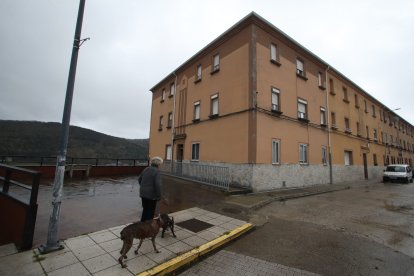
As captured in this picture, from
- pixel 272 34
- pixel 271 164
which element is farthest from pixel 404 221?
pixel 272 34

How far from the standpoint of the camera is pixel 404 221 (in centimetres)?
675

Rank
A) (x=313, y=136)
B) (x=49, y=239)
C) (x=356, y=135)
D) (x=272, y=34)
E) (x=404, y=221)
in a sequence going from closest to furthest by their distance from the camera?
(x=49, y=239), (x=404, y=221), (x=272, y=34), (x=313, y=136), (x=356, y=135)

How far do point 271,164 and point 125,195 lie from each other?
7.98 m

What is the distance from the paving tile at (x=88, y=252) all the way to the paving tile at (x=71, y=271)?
0.26 metres

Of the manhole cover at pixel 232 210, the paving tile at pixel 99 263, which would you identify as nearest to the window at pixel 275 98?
the manhole cover at pixel 232 210

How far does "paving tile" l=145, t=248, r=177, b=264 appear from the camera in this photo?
12.1ft

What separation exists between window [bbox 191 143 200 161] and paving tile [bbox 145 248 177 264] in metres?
11.3

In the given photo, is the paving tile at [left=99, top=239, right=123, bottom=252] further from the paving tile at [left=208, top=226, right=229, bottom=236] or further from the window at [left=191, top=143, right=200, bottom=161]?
the window at [left=191, top=143, right=200, bottom=161]

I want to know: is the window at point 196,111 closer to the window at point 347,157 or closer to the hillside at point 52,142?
the window at point 347,157

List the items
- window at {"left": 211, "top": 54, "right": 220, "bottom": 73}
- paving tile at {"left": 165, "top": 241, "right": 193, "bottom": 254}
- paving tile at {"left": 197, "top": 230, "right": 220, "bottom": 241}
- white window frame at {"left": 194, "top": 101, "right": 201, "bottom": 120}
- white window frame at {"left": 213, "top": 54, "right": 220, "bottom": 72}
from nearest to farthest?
paving tile at {"left": 165, "top": 241, "right": 193, "bottom": 254} < paving tile at {"left": 197, "top": 230, "right": 220, "bottom": 241} < window at {"left": 211, "top": 54, "right": 220, "bottom": 73} < white window frame at {"left": 213, "top": 54, "right": 220, "bottom": 72} < white window frame at {"left": 194, "top": 101, "right": 201, "bottom": 120}

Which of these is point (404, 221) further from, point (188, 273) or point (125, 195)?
point (125, 195)

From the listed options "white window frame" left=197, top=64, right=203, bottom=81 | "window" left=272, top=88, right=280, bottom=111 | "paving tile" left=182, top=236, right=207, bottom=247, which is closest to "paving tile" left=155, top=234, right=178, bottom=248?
"paving tile" left=182, top=236, right=207, bottom=247

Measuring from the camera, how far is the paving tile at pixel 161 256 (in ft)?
12.1

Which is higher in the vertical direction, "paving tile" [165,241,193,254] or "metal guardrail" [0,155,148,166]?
"metal guardrail" [0,155,148,166]
